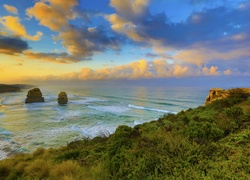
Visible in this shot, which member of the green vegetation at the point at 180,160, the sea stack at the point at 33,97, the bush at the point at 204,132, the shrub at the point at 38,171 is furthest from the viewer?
the sea stack at the point at 33,97

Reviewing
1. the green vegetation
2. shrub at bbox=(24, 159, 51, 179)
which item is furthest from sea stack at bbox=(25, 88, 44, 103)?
shrub at bbox=(24, 159, 51, 179)

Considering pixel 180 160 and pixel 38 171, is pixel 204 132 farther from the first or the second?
pixel 38 171

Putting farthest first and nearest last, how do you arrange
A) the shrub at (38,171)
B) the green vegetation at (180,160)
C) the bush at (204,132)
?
the shrub at (38,171) < the bush at (204,132) < the green vegetation at (180,160)

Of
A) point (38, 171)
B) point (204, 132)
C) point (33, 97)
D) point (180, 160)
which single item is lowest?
point (33, 97)

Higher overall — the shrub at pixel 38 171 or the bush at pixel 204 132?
the bush at pixel 204 132

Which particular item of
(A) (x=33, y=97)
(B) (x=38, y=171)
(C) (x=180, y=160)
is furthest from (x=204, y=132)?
(A) (x=33, y=97)

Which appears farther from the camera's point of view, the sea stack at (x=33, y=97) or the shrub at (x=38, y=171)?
the sea stack at (x=33, y=97)

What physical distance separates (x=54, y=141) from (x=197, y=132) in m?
20.0

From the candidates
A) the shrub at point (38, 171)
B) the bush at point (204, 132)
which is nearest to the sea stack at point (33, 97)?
the shrub at point (38, 171)

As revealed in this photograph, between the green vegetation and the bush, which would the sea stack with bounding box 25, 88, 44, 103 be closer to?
the green vegetation

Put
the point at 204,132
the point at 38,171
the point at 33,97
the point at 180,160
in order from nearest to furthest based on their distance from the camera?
1. the point at 180,160
2. the point at 204,132
3. the point at 38,171
4. the point at 33,97

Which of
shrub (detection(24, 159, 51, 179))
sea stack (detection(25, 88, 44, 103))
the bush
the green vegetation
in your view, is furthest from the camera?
sea stack (detection(25, 88, 44, 103))

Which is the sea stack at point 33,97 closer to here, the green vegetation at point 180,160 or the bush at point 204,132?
the green vegetation at point 180,160

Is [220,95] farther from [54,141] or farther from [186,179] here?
[54,141]
